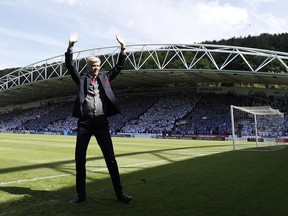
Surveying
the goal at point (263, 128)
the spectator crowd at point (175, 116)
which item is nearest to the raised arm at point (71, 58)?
the goal at point (263, 128)

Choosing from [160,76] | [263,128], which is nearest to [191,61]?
[160,76]

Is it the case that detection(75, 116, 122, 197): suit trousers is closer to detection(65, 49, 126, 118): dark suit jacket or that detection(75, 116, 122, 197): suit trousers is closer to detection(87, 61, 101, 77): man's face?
detection(65, 49, 126, 118): dark suit jacket

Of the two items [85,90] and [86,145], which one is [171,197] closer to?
[86,145]

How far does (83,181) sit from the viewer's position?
5.11m

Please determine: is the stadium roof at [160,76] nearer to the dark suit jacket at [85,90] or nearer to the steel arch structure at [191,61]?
the steel arch structure at [191,61]

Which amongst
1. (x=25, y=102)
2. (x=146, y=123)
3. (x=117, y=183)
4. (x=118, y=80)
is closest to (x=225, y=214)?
(x=117, y=183)

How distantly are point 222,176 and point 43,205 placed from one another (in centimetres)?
455

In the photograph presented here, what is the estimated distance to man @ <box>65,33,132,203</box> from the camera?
5074 mm

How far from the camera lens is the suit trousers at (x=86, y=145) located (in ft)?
16.7

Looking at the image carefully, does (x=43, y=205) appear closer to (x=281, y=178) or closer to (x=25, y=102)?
(x=281, y=178)

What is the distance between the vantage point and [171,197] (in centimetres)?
543

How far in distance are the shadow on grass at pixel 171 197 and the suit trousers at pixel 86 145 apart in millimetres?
286

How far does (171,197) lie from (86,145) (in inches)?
63.8

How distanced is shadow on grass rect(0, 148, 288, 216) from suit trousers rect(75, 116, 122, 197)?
29 cm
